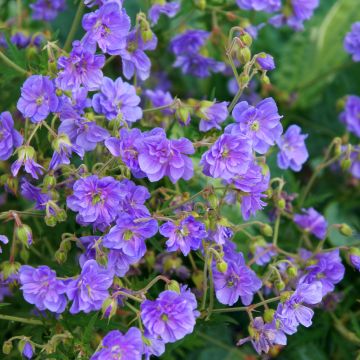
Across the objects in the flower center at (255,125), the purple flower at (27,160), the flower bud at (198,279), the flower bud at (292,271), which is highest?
the flower center at (255,125)

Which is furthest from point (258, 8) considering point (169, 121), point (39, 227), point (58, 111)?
point (39, 227)

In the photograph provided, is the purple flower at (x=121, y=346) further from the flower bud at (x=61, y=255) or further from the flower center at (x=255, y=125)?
the flower center at (x=255, y=125)

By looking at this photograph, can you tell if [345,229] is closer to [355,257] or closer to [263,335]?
[355,257]

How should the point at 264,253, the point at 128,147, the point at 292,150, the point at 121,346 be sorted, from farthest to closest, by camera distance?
the point at 292,150, the point at 264,253, the point at 128,147, the point at 121,346

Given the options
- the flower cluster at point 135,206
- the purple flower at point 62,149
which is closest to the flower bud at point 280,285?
the flower cluster at point 135,206

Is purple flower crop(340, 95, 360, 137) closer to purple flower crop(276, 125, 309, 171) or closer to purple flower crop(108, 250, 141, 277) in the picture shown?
purple flower crop(276, 125, 309, 171)

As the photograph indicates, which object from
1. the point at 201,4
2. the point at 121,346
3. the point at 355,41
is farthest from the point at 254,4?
the point at 121,346
